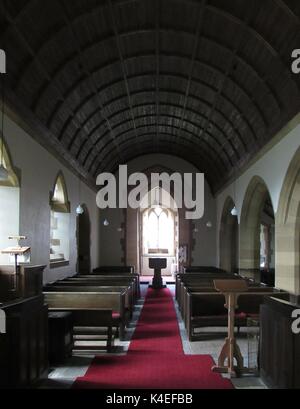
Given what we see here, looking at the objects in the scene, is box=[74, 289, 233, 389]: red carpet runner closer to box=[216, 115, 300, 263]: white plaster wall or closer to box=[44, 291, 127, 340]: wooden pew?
box=[44, 291, 127, 340]: wooden pew

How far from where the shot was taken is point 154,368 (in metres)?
5.50

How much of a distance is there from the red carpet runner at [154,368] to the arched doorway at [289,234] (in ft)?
8.08

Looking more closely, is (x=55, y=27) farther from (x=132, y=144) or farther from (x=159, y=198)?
(x=159, y=198)

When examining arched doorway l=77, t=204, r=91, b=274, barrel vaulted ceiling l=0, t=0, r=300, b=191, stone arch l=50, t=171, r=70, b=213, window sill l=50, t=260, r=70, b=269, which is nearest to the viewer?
barrel vaulted ceiling l=0, t=0, r=300, b=191

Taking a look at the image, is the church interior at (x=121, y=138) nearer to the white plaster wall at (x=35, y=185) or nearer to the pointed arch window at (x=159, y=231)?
the white plaster wall at (x=35, y=185)

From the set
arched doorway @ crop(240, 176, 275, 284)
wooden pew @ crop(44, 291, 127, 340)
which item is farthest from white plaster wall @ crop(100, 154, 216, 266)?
wooden pew @ crop(44, 291, 127, 340)

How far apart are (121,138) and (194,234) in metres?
5.25

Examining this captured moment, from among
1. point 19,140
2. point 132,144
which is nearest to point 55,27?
point 19,140

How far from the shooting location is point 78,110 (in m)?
10.8

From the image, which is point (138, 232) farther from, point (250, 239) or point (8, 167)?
point (8, 167)

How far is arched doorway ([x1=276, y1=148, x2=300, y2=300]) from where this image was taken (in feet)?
28.4

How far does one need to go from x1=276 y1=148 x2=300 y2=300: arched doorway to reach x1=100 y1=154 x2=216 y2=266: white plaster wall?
9.14 m

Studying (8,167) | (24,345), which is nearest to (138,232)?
(8,167)
